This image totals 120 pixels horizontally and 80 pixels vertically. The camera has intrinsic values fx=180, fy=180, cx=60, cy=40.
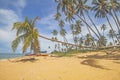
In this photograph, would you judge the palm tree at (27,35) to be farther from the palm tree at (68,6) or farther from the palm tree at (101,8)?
the palm tree at (101,8)

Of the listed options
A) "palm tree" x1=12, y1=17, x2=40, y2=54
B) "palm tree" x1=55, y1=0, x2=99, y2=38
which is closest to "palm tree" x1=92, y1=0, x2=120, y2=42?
"palm tree" x1=55, y1=0, x2=99, y2=38

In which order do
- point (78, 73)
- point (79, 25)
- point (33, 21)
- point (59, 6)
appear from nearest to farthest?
point (78, 73) < point (33, 21) < point (59, 6) < point (79, 25)

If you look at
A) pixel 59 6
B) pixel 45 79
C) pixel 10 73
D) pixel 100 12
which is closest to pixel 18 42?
pixel 10 73

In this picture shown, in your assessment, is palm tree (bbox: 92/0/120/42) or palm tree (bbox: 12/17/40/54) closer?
palm tree (bbox: 12/17/40/54)

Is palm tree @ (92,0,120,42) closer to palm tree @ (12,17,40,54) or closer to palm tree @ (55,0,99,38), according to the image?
palm tree @ (55,0,99,38)

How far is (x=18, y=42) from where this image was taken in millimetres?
19531

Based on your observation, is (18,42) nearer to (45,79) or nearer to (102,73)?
(45,79)

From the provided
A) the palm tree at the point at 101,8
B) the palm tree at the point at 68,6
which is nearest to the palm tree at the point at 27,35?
the palm tree at the point at 68,6

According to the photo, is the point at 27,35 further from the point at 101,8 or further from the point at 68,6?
the point at 101,8

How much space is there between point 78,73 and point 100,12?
2462cm

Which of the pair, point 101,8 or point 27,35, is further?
point 101,8

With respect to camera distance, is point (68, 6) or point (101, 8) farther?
point (101, 8)

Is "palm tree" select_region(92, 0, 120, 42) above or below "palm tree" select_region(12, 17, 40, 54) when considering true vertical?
above

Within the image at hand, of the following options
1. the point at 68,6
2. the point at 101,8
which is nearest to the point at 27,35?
the point at 68,6
